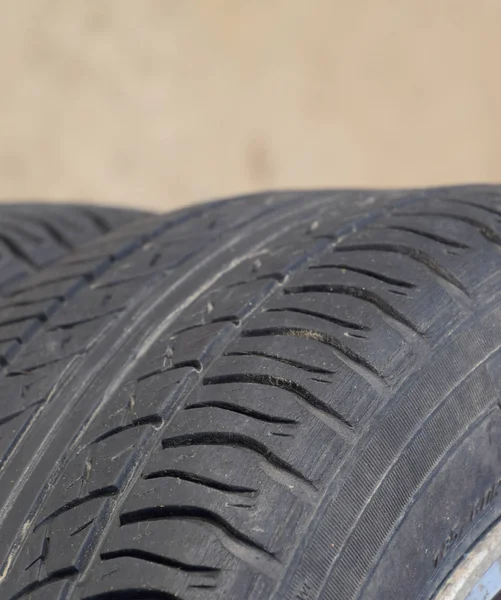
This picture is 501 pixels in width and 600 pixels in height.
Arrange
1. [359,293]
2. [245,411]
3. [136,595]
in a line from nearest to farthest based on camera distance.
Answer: [136,595] → [245,411] → [359,293]

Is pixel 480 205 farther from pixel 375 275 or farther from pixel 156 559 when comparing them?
pixel 156 559

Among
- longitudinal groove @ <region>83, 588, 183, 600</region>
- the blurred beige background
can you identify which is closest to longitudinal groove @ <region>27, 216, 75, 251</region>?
longitudinal groove @ <region>83, 588, 183, 600</region>

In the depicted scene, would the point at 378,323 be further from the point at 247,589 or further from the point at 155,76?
the point at 155,76

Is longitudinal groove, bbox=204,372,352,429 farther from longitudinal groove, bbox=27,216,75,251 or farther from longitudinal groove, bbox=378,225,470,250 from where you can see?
longitudinal groove, bbox=27,216,75,251

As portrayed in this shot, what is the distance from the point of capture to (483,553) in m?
1.12

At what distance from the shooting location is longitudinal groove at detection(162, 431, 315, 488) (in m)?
1.04

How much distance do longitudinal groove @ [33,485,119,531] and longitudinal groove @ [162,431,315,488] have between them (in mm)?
90

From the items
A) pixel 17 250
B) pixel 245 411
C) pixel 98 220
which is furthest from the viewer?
pixel 98 220

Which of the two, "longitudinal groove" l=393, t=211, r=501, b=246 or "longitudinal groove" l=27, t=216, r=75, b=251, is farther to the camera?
"longitudinal groove" l=27, t=216, r=75, b=251

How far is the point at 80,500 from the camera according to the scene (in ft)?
3.70

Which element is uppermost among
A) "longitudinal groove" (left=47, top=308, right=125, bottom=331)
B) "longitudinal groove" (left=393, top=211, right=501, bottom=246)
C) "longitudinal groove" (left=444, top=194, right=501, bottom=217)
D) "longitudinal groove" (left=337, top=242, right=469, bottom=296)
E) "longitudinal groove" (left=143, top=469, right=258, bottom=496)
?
"longitudinal groove" (left=444, top=194, right=501, bottom=217)

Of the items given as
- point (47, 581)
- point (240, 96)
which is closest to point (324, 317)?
point (47, 581)

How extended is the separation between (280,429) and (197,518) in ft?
0.50

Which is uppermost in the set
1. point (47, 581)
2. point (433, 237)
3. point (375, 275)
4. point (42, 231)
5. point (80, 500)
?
point (42, 231)
